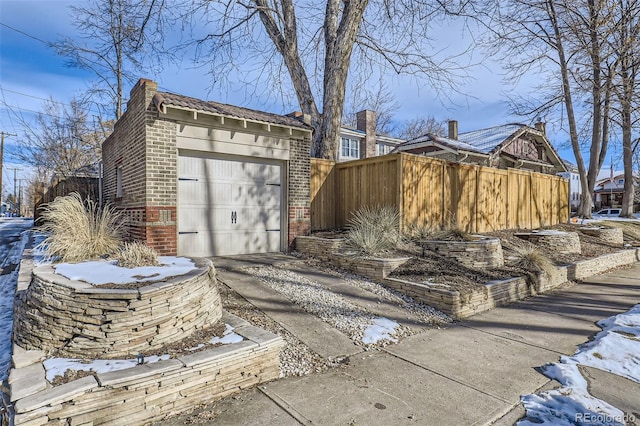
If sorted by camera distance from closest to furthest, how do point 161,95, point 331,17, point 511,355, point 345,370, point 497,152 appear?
point 345,370 → point 511,355 → point 161,95 → point 331,17 → point 497,152

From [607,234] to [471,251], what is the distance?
862 cm

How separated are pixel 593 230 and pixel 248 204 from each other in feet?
39.4

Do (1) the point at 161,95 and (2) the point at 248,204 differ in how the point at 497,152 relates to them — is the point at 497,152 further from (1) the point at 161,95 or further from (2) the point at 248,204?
(1) the point at 161,95

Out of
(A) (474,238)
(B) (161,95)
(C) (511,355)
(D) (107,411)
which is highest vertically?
(B) (161,95)

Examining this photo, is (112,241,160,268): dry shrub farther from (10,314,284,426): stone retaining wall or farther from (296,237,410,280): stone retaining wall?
(296,237,410,280): stone retaining wall

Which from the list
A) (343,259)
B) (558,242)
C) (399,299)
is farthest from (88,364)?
(558,242)

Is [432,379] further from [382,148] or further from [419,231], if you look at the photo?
[382,148]

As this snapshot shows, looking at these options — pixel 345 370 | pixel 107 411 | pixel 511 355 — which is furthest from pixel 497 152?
pixel 107 411

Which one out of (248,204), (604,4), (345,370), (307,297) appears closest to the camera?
(345,370)

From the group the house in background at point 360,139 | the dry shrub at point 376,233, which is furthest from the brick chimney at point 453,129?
the dry shrub at point 376,233

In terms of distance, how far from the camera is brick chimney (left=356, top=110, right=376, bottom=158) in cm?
2214

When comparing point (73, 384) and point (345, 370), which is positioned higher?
point (73, 384)

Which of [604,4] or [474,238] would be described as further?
[604,4]

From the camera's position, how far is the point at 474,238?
25.3 feet
